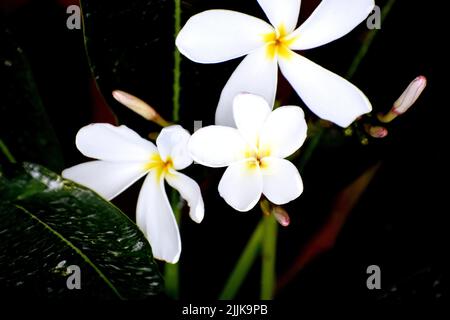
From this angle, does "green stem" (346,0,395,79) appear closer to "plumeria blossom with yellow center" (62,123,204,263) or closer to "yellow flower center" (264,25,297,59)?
"yellow flower center" (264,25,297,59)

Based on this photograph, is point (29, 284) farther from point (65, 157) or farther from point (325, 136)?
point (325, 136)

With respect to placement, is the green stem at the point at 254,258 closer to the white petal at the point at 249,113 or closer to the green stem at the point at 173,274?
the green stem at the point at 173,274

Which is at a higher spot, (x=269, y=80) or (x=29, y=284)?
(x=269, y=80)

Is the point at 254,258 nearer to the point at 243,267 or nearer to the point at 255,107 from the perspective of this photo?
the point at 243,267

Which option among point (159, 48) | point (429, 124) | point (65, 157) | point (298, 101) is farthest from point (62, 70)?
point (429, 124)

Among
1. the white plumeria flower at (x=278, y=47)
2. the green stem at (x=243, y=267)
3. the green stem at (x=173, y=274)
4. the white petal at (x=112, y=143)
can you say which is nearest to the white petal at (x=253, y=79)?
the white plumeria flower at (x=278, y=47)

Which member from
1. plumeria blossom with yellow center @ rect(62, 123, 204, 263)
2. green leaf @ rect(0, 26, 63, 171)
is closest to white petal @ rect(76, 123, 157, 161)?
plumeria blossom with yellow center @ rect(62, 123, 204, 263)
